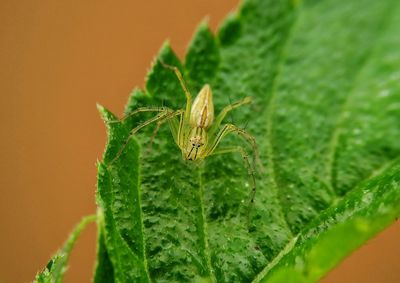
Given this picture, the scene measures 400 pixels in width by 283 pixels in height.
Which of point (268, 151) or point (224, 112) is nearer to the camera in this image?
point (268, 151)

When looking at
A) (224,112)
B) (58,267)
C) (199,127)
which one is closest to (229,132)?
(224,112)

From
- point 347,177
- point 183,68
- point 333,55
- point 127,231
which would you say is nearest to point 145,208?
point 127,231

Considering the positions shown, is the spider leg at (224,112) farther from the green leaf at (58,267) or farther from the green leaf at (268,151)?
the green leaf at (58,267)

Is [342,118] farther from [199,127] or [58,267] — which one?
[58,267]

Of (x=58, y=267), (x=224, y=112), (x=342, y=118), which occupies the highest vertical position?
(x=224, y=112)

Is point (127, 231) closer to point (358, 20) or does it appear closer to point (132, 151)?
point (132, 151)

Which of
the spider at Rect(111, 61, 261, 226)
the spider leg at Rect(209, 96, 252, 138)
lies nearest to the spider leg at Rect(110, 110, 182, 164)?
the spider at Rect(111, 61, 261, 226)

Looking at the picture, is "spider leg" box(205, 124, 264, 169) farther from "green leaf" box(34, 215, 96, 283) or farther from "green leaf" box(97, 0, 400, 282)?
"green leaf" box(34, 215, 96, 283)
